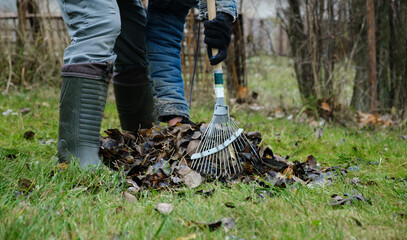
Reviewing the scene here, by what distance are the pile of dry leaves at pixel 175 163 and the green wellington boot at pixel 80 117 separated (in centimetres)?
20

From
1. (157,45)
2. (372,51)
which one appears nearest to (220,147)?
(157,45)

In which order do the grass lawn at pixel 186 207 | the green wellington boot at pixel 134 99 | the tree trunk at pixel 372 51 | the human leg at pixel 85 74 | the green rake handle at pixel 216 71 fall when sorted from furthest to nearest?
the tree trunk at pixel 372 51, the green wellington boot at pixel 134 99, the green rake handle at pixel 216 71, the human leg at pixel 85 74, the grass lawn at pixel 186 207

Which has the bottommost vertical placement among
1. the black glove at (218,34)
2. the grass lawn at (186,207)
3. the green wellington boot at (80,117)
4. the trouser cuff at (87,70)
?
the grass lawn at (186,207)

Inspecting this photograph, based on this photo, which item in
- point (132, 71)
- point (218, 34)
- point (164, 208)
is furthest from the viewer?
point (132, 71)

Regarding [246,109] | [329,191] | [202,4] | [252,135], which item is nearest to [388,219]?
[329,191]

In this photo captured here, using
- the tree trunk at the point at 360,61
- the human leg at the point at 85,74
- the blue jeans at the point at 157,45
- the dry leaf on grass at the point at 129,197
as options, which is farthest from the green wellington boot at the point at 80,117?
the tree trunk at the point at 360,61

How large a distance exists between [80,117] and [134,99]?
78 centimetres

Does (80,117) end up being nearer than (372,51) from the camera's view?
Yes

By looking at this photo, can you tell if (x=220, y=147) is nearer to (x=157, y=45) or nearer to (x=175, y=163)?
(x=175, y=163)

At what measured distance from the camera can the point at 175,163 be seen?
→ 2.35 metres

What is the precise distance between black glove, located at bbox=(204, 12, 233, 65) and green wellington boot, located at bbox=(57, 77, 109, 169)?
2.19 feet

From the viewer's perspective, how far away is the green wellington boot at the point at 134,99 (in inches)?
114

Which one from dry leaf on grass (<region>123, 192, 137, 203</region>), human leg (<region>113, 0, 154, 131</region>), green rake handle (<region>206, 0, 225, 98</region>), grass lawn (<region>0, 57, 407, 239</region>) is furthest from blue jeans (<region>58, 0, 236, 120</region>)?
dry leaf on grass (<region>123, 192, 137, 203</region>)

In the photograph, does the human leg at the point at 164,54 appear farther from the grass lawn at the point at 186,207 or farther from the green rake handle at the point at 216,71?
the grass lawn at the point at 186,207
